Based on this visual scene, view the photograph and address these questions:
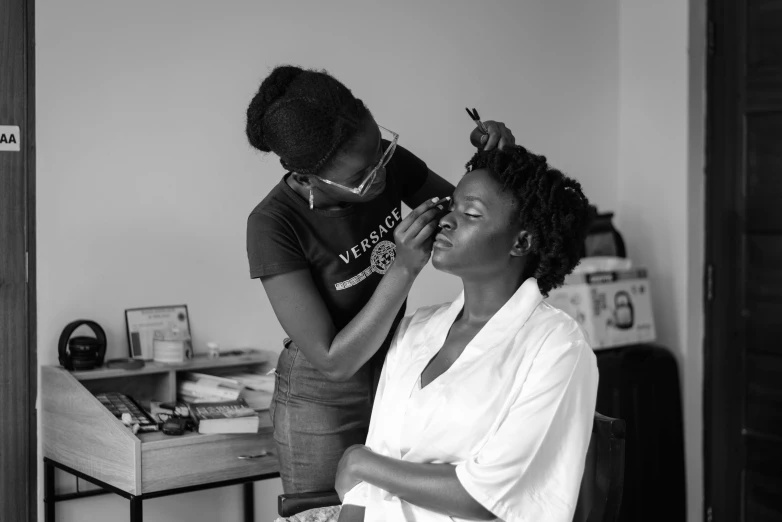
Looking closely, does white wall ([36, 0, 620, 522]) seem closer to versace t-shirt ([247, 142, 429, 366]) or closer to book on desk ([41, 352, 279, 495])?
book on desk ([41, 352, 279, 495])

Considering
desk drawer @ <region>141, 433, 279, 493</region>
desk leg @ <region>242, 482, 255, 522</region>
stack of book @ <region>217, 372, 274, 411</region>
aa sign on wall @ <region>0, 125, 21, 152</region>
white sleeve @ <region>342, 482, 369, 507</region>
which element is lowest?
desk leg @ <region>242, 482, 255, 522</region>

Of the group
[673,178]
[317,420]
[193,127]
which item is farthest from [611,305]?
[317,420]

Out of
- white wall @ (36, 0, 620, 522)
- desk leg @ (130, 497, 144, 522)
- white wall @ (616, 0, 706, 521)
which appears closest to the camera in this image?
desk leg @ (130, 497, 144, 522)

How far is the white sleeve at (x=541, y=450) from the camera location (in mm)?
1521

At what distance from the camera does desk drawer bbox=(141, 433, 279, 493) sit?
94.8 inches

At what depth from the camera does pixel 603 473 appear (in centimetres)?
165

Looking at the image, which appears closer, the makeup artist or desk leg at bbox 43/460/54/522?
the makeup artist

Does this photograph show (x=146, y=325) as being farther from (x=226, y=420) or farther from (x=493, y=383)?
(x=493, y=383)

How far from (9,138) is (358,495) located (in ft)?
5.65

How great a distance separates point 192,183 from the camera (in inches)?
117

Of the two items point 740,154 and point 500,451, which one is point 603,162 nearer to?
point 740,154

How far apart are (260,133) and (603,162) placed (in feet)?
8.35

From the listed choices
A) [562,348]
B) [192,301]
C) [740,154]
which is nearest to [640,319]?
[740,154]

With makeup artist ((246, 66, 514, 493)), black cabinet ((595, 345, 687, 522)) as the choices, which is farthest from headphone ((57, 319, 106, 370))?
black cabinet ((595, 345, 687, 522))
